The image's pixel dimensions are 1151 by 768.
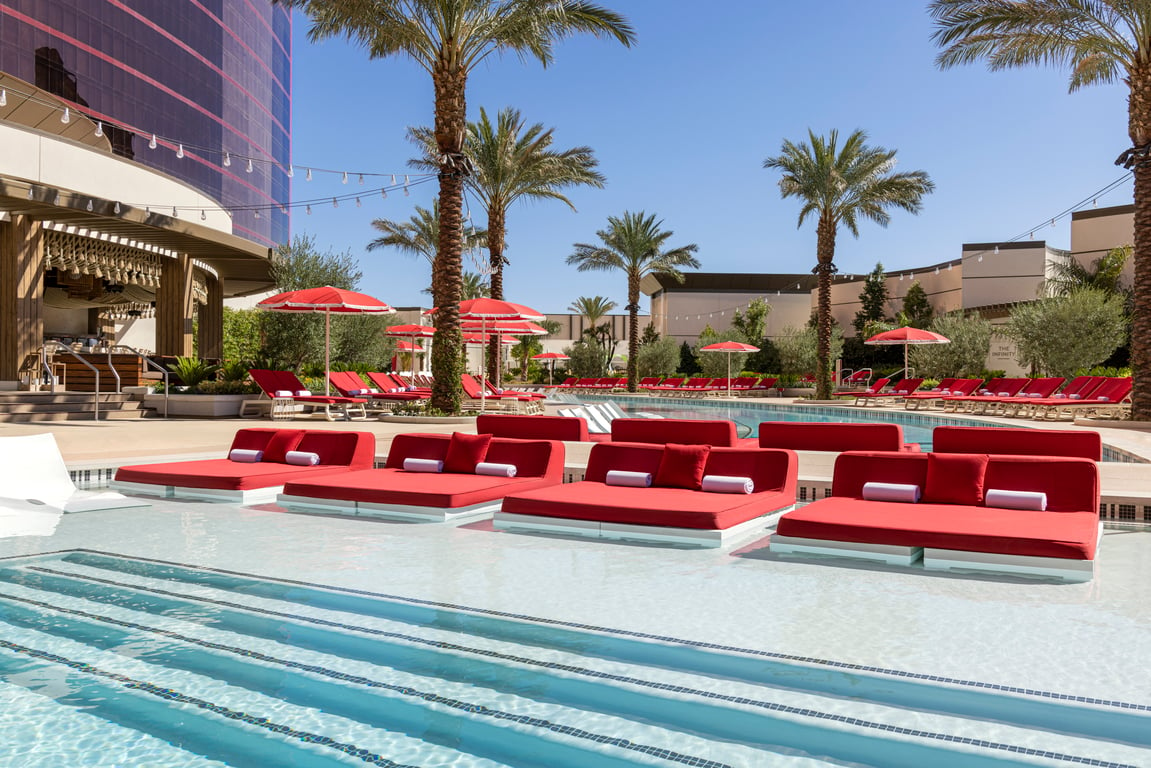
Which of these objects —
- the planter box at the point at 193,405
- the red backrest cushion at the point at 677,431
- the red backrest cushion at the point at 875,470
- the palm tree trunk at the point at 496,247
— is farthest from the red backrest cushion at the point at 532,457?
the palm tree trunk at the point at 496,247

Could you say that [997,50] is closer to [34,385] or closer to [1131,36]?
[1131,36]

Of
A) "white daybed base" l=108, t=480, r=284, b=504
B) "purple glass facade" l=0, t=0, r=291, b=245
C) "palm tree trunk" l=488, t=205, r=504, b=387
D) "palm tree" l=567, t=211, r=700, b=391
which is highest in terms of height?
"purple glass facade" l=0, t=0, r=291, b=245

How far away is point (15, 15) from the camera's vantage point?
34562 millimetres

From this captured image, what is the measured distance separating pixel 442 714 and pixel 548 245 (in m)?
35.8

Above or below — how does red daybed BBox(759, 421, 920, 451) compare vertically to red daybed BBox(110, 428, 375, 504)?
above

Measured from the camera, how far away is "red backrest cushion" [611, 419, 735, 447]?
831cm

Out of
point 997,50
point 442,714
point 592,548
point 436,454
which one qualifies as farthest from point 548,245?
point 442,714

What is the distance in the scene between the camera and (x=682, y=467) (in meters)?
7.74

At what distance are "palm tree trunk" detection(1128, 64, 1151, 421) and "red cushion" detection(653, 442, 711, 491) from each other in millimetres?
11436

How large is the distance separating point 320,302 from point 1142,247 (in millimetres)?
15298

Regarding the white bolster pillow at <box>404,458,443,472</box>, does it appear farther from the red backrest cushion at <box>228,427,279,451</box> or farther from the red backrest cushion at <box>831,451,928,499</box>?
the red backrest cushion at <box>831,451,928,499</box>

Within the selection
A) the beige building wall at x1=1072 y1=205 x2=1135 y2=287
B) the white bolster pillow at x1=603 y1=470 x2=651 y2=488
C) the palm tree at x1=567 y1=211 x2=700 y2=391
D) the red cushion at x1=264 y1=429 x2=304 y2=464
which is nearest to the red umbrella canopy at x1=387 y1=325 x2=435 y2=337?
the palm tree at x1=567 y1=211 x2=700 y2=391

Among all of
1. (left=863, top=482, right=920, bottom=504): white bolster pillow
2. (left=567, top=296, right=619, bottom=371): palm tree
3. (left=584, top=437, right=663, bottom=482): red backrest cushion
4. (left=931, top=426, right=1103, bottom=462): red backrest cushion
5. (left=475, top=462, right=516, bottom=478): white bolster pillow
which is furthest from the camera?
(left=567, top=296, right=619, bottom=371): palm tree

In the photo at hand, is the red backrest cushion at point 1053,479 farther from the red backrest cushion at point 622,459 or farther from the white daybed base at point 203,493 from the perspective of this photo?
the white daybed base at point 203,493
